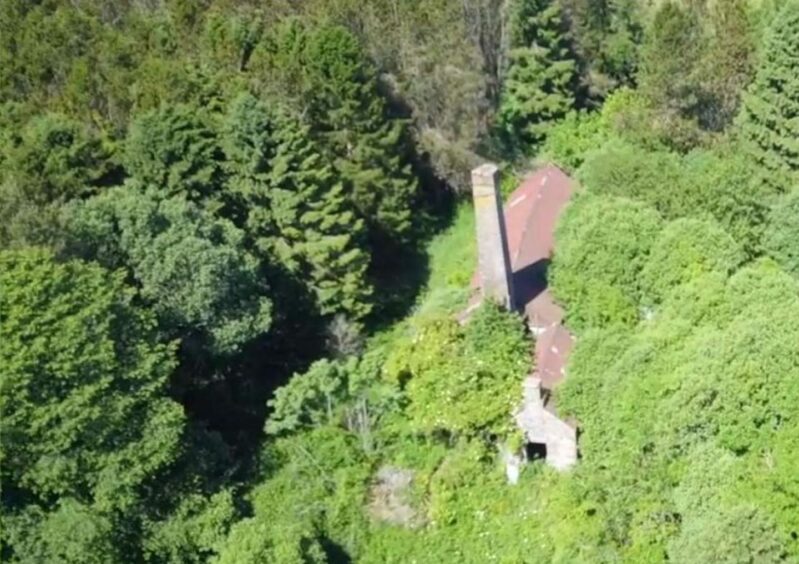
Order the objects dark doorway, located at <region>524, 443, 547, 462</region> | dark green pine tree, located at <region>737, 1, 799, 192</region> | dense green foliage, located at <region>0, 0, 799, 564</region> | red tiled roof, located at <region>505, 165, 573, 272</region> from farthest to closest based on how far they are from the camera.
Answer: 1. dark green pine tree, located at <region>737, 1, 799, 192</region>
2. red tiled roof, located at <region>505, 165, 573, 272</region>
3. dark doorway, located at <region>524, 443, 547, 462</region>
4. dense green foliage, located at <region>0, 0, 799, 564</region>

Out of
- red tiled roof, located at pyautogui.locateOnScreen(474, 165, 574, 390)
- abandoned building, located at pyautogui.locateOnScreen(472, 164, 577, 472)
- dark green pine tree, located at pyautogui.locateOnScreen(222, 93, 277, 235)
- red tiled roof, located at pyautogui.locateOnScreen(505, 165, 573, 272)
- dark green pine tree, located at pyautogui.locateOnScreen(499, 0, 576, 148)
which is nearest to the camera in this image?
abandoned building, located at pyautogui.locateOnScreen(472, 164, 577, 472)

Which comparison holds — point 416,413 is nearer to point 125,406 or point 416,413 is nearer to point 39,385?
point 125,406

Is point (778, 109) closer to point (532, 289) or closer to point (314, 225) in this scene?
point (532, 289)

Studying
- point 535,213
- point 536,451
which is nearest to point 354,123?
point 535,213

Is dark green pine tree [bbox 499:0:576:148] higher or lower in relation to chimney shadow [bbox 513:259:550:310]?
higher

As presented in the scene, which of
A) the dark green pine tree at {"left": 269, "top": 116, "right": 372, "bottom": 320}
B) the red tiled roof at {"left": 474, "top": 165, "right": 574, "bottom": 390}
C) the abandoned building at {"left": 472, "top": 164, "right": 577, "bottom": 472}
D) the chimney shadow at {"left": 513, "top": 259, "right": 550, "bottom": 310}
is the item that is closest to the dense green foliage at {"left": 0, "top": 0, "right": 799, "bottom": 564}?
the dark green pine tree at {"left": 269, "top": 116, "right": 372, "bottom": 320}

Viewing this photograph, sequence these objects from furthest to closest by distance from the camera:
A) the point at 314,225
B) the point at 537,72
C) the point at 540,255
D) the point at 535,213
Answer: the point at 537,72, the point at 535,213, the point at 314,225, the point at 540,255

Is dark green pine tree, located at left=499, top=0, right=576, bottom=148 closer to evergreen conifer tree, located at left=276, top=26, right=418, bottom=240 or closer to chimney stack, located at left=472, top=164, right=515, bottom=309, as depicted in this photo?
evergreen conifer tree, located at left=276, top=26, right=418, bottom=240

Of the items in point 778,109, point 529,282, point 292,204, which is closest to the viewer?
point 529,282
